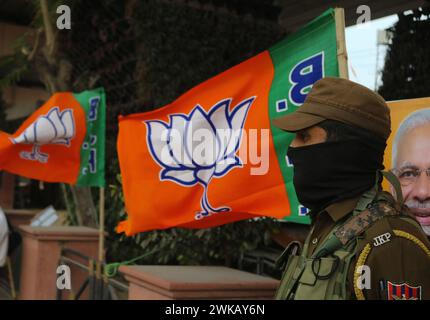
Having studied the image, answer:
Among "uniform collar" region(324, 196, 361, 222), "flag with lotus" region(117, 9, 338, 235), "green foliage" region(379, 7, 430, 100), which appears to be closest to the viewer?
"uniform collar" region(324, 196, 361, 222)

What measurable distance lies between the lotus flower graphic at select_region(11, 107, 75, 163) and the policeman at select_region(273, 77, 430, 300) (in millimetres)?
4106

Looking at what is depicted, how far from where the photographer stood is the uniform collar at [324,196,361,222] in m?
1.92

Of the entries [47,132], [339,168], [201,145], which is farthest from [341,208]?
[47,132]

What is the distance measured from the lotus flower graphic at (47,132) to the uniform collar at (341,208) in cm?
434

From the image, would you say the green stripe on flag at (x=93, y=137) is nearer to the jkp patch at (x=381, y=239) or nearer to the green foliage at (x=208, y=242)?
the green foliage at (x=208, y=242)

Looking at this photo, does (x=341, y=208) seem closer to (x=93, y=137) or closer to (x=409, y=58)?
(x=409, y=58)

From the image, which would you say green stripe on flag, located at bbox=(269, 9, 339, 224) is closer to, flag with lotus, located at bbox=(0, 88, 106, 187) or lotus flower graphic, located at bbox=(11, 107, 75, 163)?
flag with lotus, located at bbox=(0, 88, 106, 187)

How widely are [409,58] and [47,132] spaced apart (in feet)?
11.3

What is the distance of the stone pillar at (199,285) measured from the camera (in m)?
3.64

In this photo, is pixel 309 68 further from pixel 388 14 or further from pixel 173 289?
pixel 388 14

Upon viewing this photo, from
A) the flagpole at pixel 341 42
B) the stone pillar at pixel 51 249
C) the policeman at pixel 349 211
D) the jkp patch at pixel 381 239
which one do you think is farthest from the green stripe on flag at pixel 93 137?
the jkp patch at pixel 381 239

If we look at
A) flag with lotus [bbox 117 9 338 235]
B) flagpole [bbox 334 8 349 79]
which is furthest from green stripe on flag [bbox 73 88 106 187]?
flagpole [bbox 334 8 349 79]

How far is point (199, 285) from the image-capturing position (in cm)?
366

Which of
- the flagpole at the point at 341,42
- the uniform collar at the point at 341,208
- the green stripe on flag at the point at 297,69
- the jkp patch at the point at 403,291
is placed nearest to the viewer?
the jkp patch at the point at 403,291
